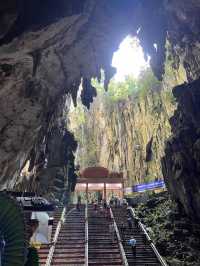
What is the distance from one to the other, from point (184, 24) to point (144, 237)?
39.4 feet

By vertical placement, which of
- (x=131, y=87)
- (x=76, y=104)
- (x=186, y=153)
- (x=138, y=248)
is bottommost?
(x=138, y=248)

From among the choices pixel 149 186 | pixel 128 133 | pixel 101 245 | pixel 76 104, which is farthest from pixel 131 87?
pixel 101 245

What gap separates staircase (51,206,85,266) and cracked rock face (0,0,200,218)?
3.98 meters

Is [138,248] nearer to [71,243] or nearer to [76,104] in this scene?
[71,243]

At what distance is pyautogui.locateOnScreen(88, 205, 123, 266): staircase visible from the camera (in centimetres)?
1442

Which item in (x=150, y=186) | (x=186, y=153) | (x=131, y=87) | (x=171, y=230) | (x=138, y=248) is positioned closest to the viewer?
(x=138, y=248)

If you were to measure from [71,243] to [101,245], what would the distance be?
1.47 m

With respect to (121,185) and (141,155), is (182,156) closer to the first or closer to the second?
(121,185)

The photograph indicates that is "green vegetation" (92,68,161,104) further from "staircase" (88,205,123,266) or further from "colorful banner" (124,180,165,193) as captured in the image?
"staircase" (88,205,123,266)

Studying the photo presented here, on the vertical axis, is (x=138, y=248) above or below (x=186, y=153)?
below

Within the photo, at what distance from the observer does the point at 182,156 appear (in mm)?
22125

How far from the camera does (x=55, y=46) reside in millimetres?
13234

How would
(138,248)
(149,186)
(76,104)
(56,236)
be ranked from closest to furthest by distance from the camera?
(138,248) < (56,236) < (76,104) < (149,186)

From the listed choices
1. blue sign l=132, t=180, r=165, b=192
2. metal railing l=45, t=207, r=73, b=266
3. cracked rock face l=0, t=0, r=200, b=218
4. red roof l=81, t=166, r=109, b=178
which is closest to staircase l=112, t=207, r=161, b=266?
metal railing l=45, t=207, r=73, b=266
